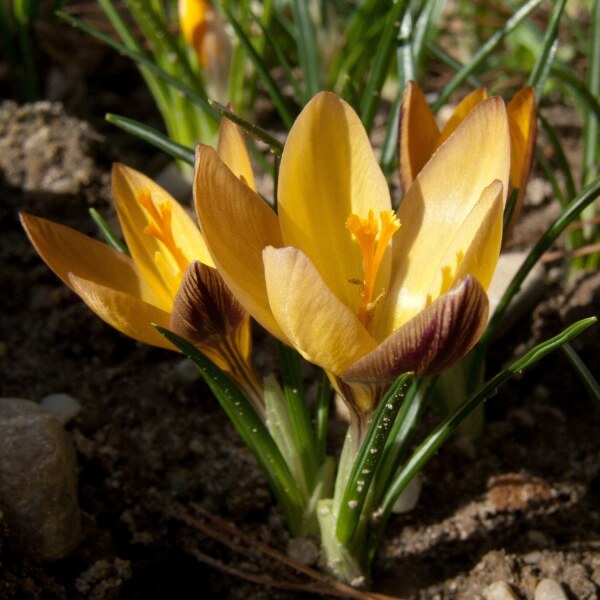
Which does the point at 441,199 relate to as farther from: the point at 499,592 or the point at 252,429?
the point at 499,592

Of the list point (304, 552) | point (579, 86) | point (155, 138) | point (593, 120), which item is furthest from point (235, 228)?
point (593, 120)

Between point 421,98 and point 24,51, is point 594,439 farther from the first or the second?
point 24,51

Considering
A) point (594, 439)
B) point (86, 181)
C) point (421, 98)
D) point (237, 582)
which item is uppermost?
point (421, 98)

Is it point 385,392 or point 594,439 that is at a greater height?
point 385,392

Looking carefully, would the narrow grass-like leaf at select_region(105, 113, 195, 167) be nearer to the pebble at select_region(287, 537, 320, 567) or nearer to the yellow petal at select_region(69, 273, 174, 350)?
the yellow petal at select_region(69, 273, 174, 350)

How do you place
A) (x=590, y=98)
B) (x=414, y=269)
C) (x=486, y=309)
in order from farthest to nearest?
(x=590, y=98)
(x=414, y=269)
(x=486, y=309)

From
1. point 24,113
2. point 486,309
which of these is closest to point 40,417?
point 486,309

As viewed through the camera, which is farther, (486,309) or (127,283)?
(127,283)
